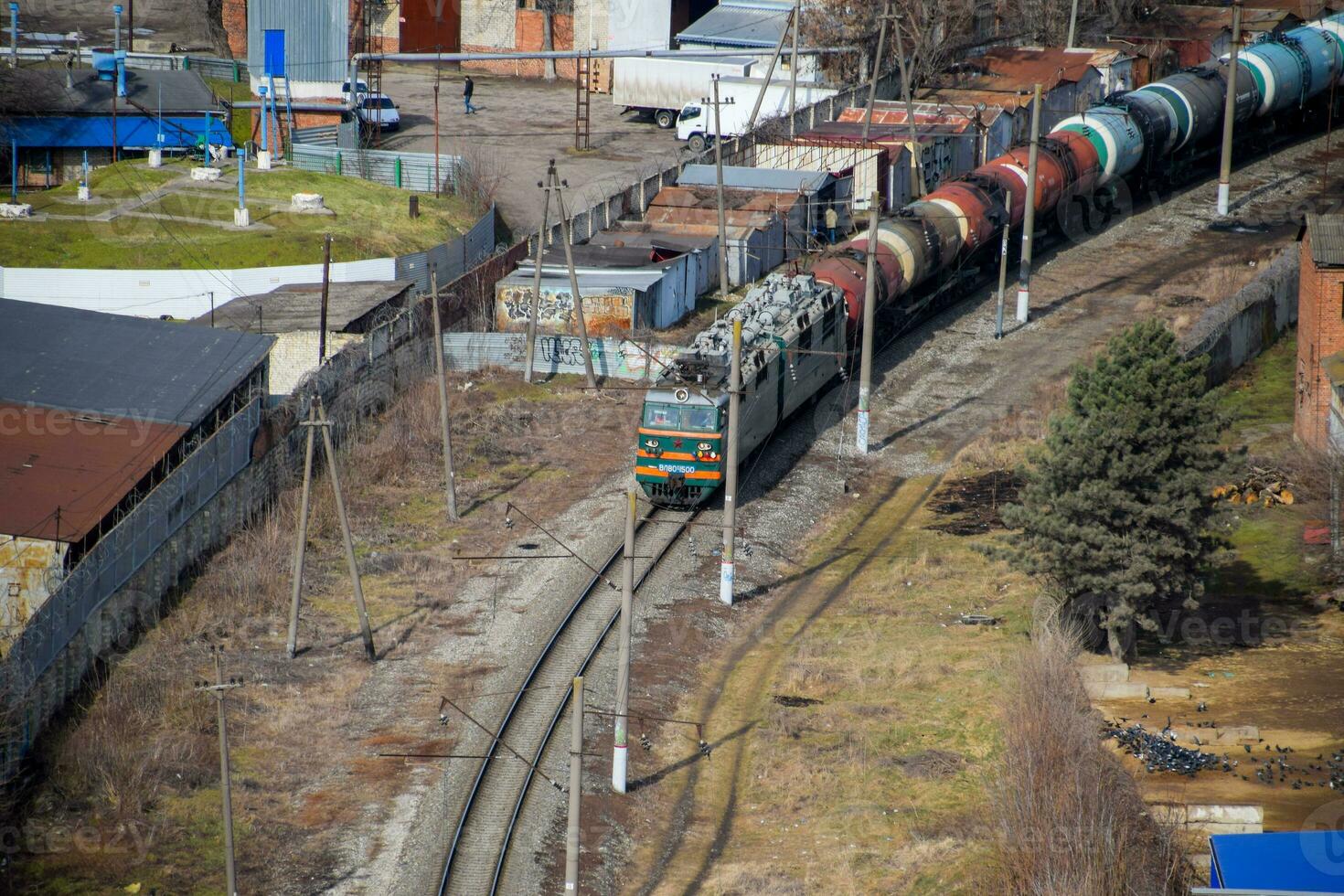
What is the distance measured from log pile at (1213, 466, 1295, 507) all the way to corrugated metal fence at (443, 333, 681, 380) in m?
15.4

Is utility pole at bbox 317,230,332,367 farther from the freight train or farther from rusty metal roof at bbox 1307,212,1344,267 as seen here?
rusty metal roof at bbox 1307,212,1344,267

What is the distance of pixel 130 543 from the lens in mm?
32281

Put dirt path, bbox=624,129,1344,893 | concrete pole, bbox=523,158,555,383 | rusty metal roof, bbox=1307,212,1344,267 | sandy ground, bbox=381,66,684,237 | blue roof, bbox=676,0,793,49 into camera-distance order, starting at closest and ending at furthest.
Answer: dirt path, bbox=624,129,1344,893
rusty metal roof, bbox=1307,212,1344,267
concrete pole, bbox=523,158,555,383
sandy ground, bbox=381,66,684,237
blue roof, bbox=676,0,793,49

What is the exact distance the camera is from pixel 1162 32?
7869 centimetres

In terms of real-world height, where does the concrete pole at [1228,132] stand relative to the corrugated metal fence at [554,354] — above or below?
above

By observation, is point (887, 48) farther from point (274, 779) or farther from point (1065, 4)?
point (274, 779)

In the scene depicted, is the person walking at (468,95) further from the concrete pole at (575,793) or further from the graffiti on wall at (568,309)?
the concrete pole at (575,793)

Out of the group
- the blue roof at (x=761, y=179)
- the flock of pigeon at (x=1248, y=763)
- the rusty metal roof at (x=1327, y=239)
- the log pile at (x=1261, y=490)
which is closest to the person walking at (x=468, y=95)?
the blue roof at (x=761, y=179)

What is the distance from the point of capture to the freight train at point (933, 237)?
3559cm

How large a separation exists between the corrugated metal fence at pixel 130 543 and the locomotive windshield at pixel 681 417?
961 centimetres

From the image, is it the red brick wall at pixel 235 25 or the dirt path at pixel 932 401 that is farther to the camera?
the red brick wall at pixel 235 25

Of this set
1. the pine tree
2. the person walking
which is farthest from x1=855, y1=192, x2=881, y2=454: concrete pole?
the person walking

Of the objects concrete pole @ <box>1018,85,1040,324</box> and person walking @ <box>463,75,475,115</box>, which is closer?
concrete pole @ <box>1018,85,1040,324</box>

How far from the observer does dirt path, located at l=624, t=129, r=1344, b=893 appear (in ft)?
90.0
